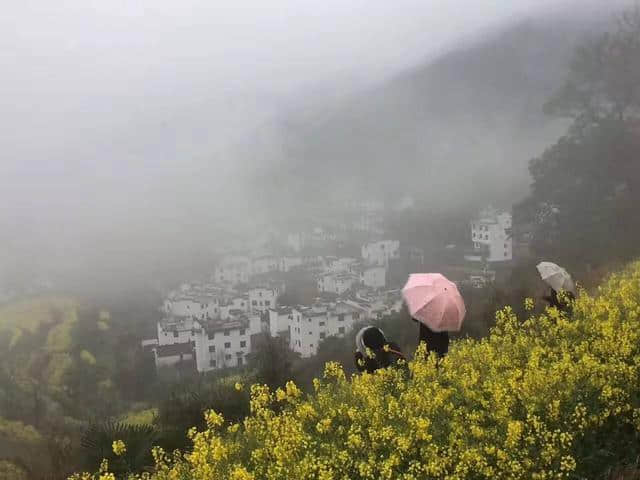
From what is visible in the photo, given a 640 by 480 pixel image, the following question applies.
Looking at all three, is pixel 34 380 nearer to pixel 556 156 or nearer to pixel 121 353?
pixel 121 353

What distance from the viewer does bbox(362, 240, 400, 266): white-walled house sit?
1447 cm

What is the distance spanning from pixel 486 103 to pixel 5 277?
11792 mm

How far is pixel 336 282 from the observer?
46.8ft

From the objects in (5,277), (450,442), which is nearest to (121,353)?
(5,277)

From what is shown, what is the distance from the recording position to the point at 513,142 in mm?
13789

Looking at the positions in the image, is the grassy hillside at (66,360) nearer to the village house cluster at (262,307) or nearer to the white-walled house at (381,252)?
the village house cluster at (262,307)

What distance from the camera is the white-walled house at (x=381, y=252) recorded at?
14.5 meters

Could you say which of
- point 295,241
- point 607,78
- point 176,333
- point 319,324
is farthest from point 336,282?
point 607,78

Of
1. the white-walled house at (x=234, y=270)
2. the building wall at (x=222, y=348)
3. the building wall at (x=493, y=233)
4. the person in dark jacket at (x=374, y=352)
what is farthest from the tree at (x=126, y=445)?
the white-walled house at (x=234, y=270)

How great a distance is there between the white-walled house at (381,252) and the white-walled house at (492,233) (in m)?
1.91

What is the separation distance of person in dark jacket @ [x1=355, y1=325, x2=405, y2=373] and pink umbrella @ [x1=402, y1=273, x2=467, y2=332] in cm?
40

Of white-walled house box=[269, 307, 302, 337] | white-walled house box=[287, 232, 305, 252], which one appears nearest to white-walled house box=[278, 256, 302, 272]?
white-walled house box=[287, 232, 305, 252]

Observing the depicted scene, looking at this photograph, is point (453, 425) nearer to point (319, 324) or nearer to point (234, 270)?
point (319, 324)

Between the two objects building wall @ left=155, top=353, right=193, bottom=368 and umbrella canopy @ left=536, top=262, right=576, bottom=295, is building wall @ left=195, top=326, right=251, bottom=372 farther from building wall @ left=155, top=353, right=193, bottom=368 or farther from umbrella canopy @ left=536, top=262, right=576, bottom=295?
umbrella canopy @ left=536, top=262, right=576, bottom=295
